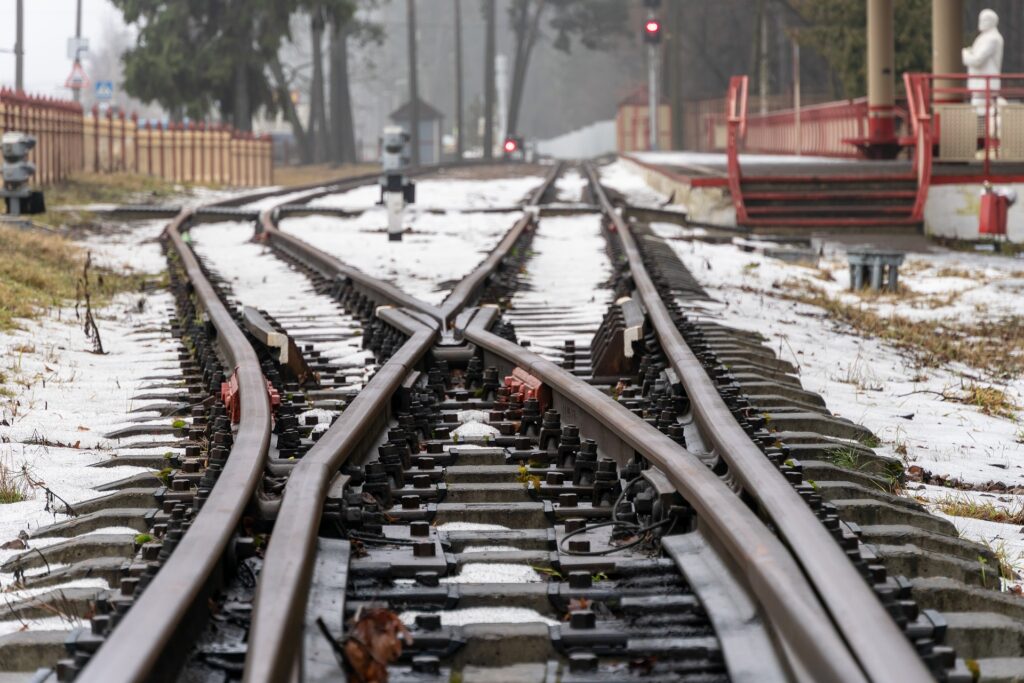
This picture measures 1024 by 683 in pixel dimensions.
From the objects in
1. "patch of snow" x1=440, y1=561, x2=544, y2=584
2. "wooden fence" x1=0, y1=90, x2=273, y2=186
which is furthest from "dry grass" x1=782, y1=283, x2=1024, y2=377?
"wooden fence" x1=0, y1=90, x2=273, y2=186

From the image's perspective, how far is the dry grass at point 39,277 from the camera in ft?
32.9

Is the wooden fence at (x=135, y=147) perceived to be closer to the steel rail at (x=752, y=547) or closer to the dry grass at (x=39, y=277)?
the dry grass at (x=39, y=277)

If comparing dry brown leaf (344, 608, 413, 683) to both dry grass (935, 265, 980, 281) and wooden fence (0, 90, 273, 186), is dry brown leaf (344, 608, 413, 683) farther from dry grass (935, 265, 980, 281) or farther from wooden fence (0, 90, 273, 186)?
wooden fence (0, 90, 273, 186)

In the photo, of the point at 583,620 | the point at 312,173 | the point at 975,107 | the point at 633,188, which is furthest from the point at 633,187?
the point at 583,620

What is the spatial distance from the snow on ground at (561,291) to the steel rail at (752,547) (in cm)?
292

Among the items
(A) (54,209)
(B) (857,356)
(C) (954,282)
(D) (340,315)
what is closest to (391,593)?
(B) (857,356)

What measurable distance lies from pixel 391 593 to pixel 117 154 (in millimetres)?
30264

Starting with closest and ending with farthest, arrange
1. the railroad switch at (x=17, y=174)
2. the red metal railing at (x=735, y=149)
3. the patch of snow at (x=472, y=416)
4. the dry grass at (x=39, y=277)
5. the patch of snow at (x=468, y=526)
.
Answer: the patch of snow at (x=468, y=526) → the patch of snow at (x=472, y=416) → the dry grass at (x=39, y=277) → the railroad switch at (x=17, y=174) → the red metal railing at (x=735, y=149)

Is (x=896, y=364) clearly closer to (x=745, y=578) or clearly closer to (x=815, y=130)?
(x=745, y=578)

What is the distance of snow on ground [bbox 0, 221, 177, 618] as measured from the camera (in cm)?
496

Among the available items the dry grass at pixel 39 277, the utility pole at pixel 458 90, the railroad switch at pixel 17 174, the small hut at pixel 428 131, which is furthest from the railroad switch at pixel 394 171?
the small hut at pixel 428 131

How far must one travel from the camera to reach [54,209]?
68.4 ft

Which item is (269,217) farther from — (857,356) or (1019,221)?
(857,356)

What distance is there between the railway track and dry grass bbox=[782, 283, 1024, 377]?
281 centimetres
